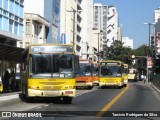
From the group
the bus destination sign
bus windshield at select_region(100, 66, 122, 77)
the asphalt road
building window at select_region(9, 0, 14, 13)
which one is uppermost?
building window at select_region(9, 0, 14, 13)

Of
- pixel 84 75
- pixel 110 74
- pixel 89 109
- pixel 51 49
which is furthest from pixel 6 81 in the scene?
pixel 110 74

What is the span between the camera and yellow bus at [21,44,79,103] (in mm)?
24469

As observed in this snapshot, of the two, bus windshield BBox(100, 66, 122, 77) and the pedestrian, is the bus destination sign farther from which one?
bus windshield BBox(100, 66, 122, 77)

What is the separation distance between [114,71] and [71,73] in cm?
2631

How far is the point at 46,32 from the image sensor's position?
74125mm

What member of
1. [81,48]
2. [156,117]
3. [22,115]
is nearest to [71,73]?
[156,117]

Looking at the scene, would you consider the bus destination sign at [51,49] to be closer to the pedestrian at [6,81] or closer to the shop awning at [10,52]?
the shop awning at [10,52]

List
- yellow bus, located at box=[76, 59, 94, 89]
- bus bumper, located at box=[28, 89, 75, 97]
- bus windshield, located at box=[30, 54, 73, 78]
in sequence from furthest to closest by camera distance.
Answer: yellow bus, located at box=[76, 59, 94, 89]
bus windshield, located at box=[30, 54, 73, 78]
bus bumper, located at box=[28, 89, 75, 97]

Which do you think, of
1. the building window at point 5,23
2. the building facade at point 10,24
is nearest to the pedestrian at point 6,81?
the building facade at point 10,24

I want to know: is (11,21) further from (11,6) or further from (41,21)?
(41,21)

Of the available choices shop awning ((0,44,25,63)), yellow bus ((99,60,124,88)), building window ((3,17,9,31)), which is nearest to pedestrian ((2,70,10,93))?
shop awning ((0,44,25,63))

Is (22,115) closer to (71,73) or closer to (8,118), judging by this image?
(8,118)

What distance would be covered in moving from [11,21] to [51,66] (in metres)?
22.2

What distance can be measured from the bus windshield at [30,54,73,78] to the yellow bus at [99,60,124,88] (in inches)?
1020
